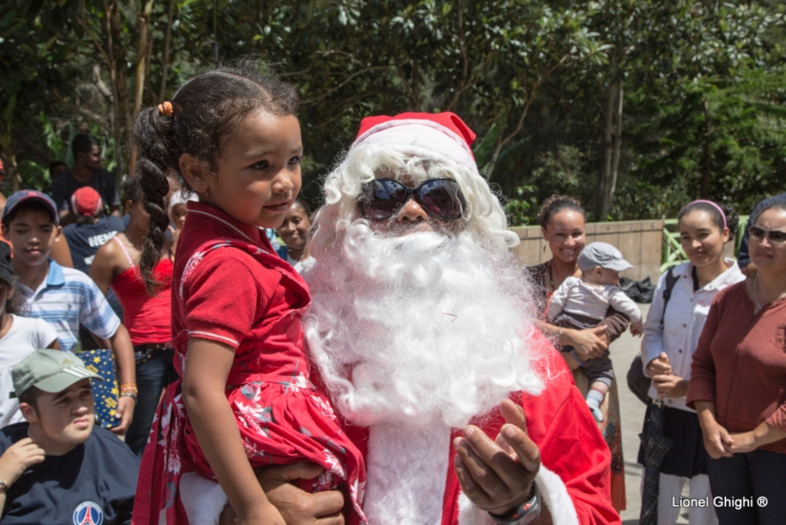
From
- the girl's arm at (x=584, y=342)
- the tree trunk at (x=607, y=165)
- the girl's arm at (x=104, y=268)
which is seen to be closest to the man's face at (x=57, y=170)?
the girl's arm at (x=104, y=268)

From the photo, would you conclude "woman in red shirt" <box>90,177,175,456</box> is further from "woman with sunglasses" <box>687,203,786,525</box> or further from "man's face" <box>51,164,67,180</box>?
"man's face" <box>51,164,67,180</box>

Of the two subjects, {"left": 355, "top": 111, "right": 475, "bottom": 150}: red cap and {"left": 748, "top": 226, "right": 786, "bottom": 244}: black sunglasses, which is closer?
Answer: {"left": 355, "top": 111, "right": 475, "bottom": 150}: red cap

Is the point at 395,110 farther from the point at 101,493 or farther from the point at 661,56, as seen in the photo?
the point at 101,493

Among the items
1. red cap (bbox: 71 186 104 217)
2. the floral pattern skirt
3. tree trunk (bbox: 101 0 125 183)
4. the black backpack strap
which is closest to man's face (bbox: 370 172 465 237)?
the floral pattern skirt

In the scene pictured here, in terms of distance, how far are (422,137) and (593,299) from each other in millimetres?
2249

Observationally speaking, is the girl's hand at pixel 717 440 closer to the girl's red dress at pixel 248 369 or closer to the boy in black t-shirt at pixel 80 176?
the girl's red dress at pixel 248 369

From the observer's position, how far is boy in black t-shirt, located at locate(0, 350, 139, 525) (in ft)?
7.95

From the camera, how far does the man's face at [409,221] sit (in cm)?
189

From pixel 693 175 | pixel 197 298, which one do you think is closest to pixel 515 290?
pixel 197 298

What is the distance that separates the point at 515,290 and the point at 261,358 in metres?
0.89

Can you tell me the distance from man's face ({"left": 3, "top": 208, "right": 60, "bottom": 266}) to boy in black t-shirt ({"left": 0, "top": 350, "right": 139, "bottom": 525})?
0.88 meters

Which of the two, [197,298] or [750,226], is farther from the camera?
[750,226]

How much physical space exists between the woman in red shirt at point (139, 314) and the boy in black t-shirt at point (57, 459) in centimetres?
129

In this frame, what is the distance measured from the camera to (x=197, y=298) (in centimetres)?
138
